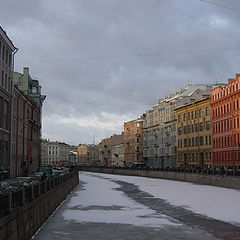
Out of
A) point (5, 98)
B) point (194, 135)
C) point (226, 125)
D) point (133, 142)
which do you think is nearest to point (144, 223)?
point (5, 98)

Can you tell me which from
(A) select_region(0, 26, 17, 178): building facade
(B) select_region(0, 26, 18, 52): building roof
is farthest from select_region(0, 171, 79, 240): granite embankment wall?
(B) select_region(0, 26, 18, 52): building roof

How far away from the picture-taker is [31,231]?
19.4 m

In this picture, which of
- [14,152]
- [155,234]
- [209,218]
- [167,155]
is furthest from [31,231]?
[167,155]

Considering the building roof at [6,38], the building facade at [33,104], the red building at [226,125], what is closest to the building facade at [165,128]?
the red building at [226,125]

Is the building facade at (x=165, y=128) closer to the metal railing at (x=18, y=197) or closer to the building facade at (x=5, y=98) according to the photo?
the building facade at (x=5, y=98)

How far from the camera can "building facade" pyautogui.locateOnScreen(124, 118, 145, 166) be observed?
148 m

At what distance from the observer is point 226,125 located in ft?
267

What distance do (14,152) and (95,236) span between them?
48287mm

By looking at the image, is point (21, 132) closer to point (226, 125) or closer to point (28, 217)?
point (226, 125)

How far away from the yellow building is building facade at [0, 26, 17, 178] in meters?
45.4

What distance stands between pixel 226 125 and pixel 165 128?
3878cm

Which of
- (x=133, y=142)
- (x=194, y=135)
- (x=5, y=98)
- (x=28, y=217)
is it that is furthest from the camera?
(x=133, y=142)

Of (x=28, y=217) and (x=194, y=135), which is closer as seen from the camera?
(x=28, y=217)

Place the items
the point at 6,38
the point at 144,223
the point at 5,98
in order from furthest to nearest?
the point at 5,98, the point at 6,38, the point at 144,223
